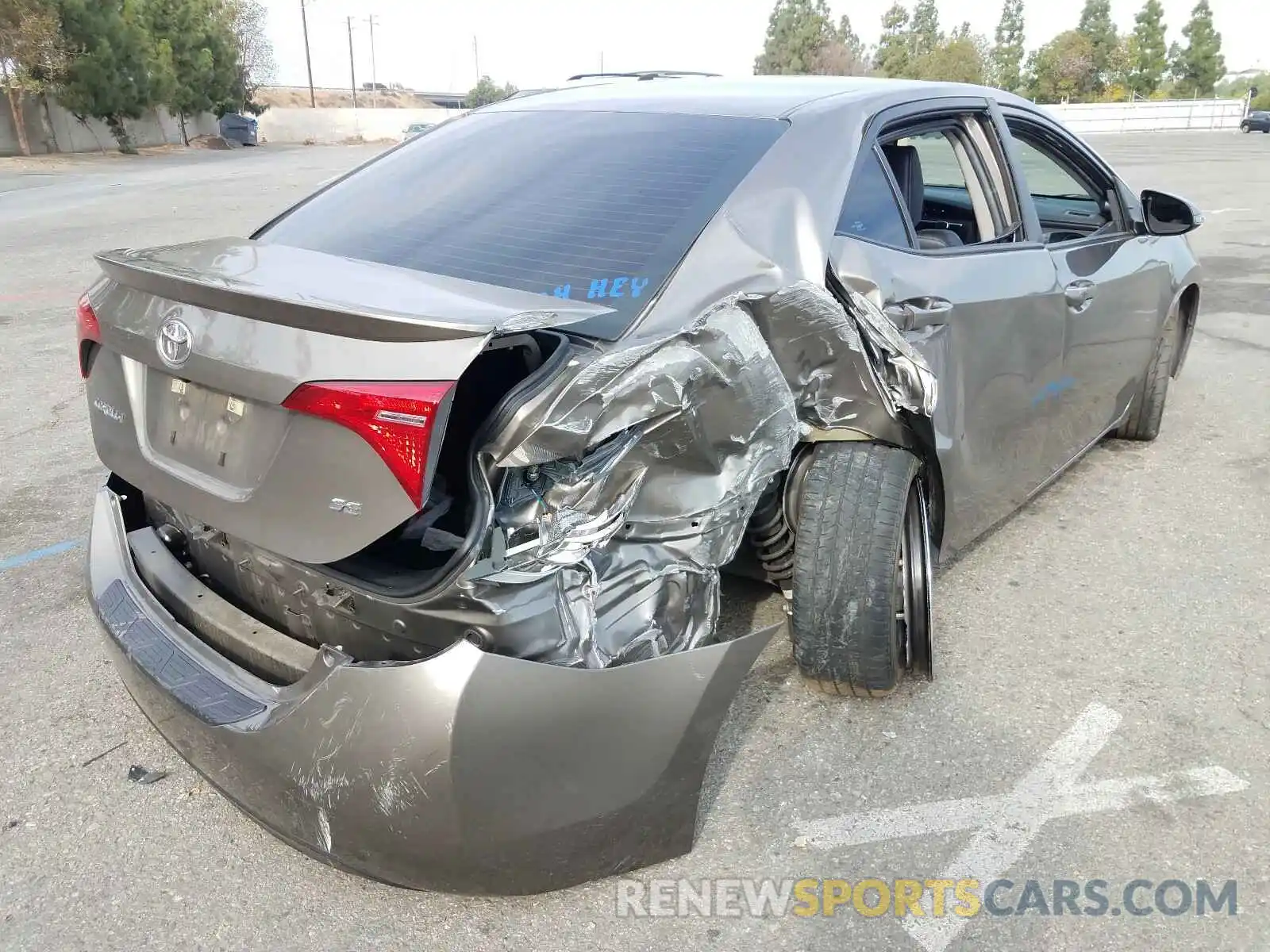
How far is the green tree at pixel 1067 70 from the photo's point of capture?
8188cm

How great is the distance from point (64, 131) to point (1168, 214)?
4725 centimetres

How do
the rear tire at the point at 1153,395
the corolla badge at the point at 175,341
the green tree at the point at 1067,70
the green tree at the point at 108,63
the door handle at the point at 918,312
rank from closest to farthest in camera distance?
1. the corolla badge at the point at 175,341
2. the door handle at the point at 918,312
3. the rear tire at the point at 1153,395
4. the green tree at the point at 108,63
5. the green tree at the point at 1067,70

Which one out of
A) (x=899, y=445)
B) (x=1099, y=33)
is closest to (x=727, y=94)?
(x=899, y=445)

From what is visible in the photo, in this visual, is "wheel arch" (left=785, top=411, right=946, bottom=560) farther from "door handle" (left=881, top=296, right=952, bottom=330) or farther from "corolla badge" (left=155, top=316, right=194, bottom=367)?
"corolla badge" (left=155, top=316, right=194, bottom=367)

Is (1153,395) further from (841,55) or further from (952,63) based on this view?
(841,55)

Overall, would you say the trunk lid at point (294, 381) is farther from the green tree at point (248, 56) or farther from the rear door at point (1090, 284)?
the green tree at point (248, 56)

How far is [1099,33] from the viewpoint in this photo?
84.9 meters

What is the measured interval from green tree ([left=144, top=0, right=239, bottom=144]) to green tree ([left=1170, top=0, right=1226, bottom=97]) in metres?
71.2

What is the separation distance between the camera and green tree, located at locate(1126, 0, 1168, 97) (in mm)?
81875

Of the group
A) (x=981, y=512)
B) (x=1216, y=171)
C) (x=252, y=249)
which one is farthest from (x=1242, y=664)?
(x=1216, y=171)

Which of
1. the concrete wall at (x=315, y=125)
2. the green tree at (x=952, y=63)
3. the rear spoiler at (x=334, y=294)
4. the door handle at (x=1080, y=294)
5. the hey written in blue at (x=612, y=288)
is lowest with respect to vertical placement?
the concrete wall at (x=315, y=125)

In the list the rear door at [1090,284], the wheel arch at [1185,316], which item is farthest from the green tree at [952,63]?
the rear door at [1090,284]

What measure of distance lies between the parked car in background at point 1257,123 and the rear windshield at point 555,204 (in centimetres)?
5638

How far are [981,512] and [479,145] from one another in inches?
74.5
